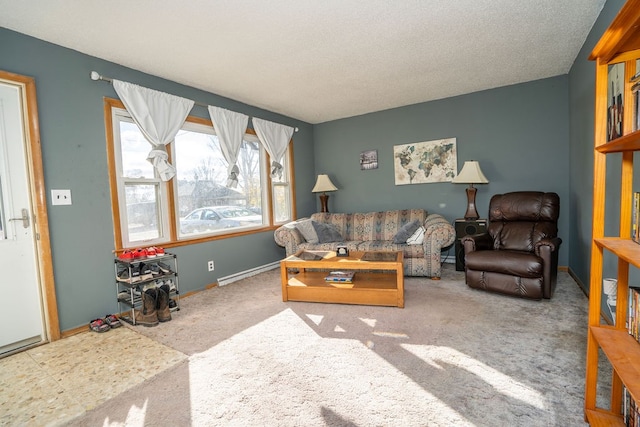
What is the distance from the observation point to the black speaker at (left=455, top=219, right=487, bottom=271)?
12.9 ft

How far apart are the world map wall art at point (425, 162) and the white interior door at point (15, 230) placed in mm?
4378

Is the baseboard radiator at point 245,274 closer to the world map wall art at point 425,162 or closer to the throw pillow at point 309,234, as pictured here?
the throw pillow at point 309,234

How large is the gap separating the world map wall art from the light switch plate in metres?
4.12

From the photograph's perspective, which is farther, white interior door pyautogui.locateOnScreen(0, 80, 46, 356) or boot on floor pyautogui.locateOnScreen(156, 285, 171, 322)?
boot on floor pyautogui.locateOnScreen(156, 285, 171, 322)

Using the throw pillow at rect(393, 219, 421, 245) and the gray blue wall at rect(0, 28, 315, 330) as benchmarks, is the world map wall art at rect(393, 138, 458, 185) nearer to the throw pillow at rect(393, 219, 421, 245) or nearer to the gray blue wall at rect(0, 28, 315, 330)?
the throw pillow at rect(393, 219, 421, 245)

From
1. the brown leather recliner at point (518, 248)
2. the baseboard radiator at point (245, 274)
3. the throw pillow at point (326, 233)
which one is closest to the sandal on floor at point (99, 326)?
the baseboard radiator at point (245, 274)

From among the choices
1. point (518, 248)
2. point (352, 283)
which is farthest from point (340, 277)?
point (518, 248)

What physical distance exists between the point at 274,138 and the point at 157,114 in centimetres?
183

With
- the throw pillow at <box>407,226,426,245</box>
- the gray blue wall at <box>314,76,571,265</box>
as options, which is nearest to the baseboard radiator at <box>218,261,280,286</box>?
the gray blue wall at <box>314,76,571,265</box>

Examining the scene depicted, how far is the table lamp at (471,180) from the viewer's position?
396 centimetres

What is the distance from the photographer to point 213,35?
2.52 metres

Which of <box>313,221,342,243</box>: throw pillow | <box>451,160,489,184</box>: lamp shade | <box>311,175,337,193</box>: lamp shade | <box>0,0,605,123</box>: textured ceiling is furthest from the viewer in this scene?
<box>311,175,337,193</box>: lamp shade

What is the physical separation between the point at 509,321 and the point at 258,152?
3.75m

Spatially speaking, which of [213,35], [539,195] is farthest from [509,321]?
[213,35]
